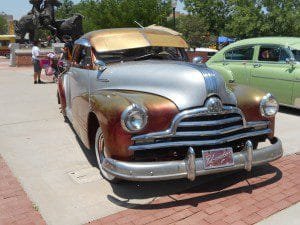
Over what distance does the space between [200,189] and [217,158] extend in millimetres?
599

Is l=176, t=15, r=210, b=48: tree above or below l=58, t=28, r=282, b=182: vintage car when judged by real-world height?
above

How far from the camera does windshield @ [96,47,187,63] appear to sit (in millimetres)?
5504

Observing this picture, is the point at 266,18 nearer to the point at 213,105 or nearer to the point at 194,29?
the point at 194,29

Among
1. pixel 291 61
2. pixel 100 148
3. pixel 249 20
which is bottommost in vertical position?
pixel 100 148

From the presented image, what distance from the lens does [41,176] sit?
501 centimetres

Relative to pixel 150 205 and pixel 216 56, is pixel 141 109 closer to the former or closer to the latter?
pixel 150 205

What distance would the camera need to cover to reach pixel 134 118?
3975 millimetres

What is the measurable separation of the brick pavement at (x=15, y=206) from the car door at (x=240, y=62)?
6157mm

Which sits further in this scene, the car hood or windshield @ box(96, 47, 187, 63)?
windshield @ box(96, 47, 187, 63)

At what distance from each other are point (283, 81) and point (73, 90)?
181 inches

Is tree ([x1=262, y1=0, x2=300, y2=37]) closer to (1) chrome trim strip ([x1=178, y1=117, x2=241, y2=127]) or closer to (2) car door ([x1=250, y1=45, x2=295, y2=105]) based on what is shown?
(2) car door ([x1=250, y1=45, x2=295, y2=105])

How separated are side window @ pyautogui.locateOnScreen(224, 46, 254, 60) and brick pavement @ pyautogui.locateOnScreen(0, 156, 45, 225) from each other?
21.0 feet

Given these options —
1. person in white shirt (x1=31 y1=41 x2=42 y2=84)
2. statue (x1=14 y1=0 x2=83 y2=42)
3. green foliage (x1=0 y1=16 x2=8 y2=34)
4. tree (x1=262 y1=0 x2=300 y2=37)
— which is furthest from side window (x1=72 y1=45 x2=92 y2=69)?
green foliage (x1=0 y1=16 x2=8 y2=34)

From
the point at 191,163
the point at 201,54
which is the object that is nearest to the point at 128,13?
the point at 201,54
